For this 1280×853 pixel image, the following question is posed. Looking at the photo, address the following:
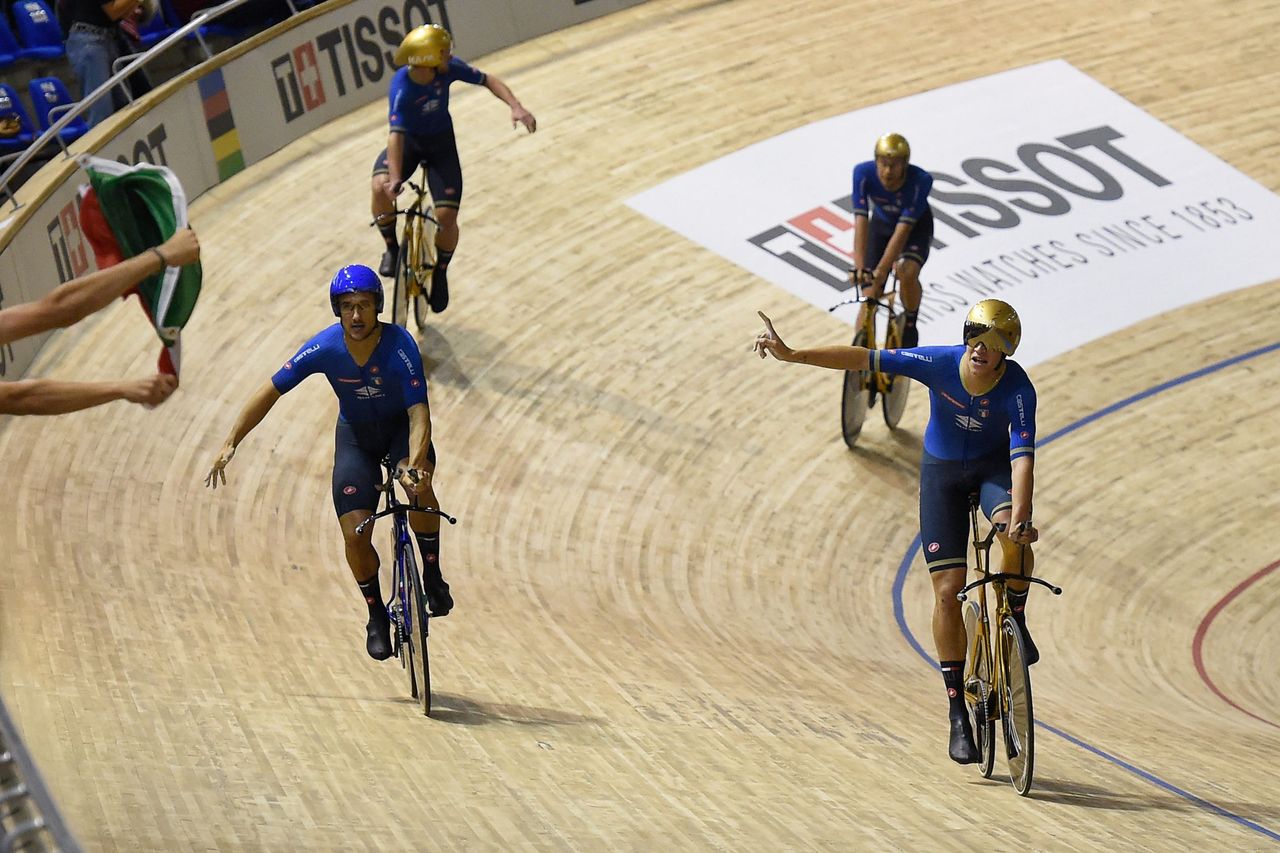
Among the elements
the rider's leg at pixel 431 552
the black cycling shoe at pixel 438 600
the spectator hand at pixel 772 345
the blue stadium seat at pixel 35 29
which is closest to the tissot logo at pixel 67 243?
the blue stadium seat at pixel 35 29

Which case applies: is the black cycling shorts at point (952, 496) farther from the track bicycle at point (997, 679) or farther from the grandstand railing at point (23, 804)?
the grandstand railing at point (23, 804)

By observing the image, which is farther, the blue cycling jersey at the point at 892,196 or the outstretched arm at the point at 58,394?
the blue cycling jersey at the point at 892,196

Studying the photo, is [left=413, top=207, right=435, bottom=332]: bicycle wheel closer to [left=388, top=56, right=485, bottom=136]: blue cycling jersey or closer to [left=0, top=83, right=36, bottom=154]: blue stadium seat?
[left=388, top=56, right=485, bottom=136]: blue cycling jersey

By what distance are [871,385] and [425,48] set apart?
2883mm

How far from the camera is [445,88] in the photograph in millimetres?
8125

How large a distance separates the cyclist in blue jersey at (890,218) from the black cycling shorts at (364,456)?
318 centimetres

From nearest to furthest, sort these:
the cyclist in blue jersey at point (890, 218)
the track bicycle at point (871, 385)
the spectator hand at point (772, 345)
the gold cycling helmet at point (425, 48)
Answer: the spectator hand at point (772, 345) → the cyclist in blue jersey at point (890, 218) → the gold cycling helmet at point (425, 48) → the track bicycle at point (871, 385)

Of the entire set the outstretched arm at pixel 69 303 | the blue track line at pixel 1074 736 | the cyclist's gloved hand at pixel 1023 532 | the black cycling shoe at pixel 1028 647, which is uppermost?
the outstretched arm at pixel 69 303

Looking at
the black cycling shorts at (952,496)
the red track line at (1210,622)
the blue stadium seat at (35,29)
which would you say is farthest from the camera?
the blue stadium seat at (35,29)

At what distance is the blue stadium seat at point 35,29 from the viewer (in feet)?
30.7

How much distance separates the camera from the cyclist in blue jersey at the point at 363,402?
16.2 feet

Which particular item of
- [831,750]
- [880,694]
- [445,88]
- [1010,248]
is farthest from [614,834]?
[1010,248]

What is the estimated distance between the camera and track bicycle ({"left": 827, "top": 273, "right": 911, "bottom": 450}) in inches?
316

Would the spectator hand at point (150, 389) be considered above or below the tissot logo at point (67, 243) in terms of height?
above
